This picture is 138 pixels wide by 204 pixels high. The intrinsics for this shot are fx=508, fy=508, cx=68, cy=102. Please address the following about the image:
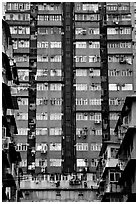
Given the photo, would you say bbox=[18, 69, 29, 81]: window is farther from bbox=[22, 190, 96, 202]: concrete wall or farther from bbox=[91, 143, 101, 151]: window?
bbox=[22, 190, 96, 202]: concrete wall

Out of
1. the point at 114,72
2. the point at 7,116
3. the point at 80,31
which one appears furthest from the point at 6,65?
the point at 80,31

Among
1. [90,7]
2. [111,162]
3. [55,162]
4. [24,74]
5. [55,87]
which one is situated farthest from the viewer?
[90,7]

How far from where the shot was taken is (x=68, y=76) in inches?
2160

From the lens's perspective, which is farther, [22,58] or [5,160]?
[22,58]

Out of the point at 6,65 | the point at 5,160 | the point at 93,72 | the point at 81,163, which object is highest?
the point at 6,65

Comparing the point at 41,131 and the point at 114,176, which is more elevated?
the point at 114,176

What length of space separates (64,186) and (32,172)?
6.04 meters

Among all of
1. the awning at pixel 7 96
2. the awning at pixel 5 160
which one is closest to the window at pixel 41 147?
the awning at pixel 7 96

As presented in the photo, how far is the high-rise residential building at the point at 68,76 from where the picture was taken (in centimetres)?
5069

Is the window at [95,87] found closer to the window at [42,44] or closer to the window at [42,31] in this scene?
the window at [42,44]

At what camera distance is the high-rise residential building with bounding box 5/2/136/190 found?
50.7 m

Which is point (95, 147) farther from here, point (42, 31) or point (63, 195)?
point (42, 31)

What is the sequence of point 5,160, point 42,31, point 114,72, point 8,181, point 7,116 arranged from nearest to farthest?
point 5,160 → point 8,181 → point 7,116 → point 114,72 → point 42,31

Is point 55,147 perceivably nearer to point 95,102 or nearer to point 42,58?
point 95,102
